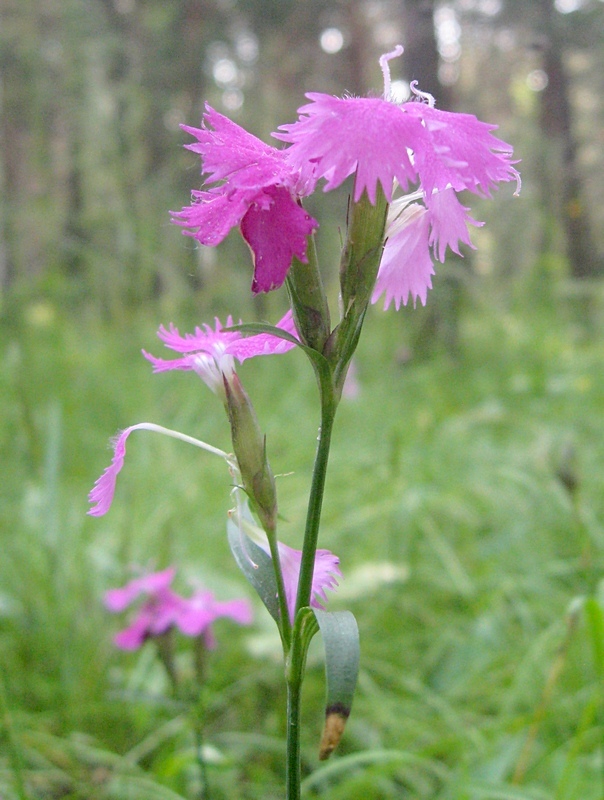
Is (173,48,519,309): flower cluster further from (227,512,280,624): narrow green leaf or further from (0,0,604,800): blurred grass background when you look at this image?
(0,0,604,800): blurred grass background

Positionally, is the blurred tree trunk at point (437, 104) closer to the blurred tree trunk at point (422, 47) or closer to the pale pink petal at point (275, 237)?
the blurred tree trunk at point (422, 47)

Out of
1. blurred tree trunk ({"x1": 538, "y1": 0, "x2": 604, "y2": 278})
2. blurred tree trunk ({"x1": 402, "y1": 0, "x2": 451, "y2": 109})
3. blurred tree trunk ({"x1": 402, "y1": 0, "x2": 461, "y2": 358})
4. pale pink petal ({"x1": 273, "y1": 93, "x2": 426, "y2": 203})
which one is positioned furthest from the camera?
blurred tree trunk ({"x1": 538, "y1": 0, "x2": 604, "y2": 278})

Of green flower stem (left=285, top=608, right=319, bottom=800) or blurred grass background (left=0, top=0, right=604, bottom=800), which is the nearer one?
green flower stem (left=285, top=608, right=319, bottom=800)

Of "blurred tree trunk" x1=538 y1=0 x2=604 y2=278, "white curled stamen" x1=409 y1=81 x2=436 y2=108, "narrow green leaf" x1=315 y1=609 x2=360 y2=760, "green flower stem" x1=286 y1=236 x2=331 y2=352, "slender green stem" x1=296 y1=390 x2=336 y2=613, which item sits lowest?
"narrow green leaf" x1=315 y1=609 x2=360 y2=760

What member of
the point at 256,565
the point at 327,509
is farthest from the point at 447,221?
the point at 327,509

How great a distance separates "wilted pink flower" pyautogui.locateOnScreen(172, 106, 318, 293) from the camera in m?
0.48

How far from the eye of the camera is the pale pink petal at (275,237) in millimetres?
478

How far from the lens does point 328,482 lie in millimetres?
2363

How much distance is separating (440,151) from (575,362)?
335 centimetres

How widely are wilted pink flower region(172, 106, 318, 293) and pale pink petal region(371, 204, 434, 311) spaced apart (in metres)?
0.10

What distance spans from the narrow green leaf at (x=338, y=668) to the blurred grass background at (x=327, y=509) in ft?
1.54

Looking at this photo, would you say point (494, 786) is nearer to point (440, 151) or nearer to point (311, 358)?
point (311, 358)

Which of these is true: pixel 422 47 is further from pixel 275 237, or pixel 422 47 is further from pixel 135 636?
pixel 275 237

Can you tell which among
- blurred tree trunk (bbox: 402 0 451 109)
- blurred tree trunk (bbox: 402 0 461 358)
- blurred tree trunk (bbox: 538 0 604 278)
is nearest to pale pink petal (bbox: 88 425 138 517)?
blurred tree trunk (bbox: 402 0 461 358)
